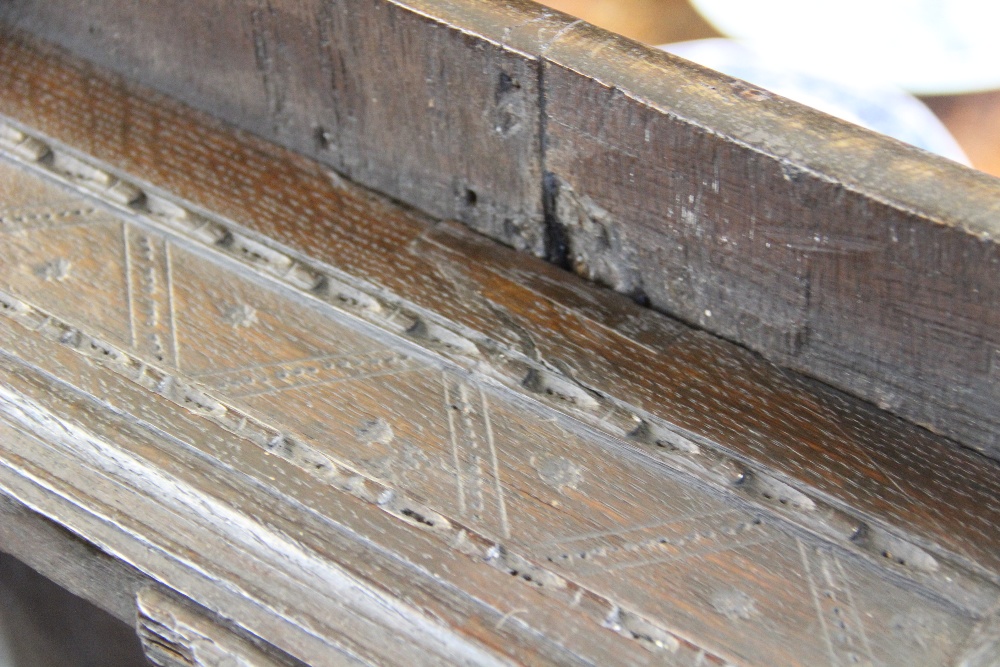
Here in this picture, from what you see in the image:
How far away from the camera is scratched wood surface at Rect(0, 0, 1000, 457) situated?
969 millimetres

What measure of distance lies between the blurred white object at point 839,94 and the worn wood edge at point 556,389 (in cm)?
58

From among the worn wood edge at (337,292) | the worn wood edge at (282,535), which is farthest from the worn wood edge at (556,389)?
the worn wood edge at (282,535)

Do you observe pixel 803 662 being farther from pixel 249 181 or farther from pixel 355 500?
pixel 249 181

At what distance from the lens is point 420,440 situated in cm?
107

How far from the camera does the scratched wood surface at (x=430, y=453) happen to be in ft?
3.13

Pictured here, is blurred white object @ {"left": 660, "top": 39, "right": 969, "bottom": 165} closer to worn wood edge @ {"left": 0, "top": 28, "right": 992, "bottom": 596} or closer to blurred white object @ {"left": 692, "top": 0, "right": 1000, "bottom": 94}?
blurred white object @ {"left": 692, "top": 0, "right": 1000, "bottom": 94}

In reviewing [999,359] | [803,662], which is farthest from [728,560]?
[999,359]

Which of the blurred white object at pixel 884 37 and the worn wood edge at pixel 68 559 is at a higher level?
the blurred white object at pixel 884 37

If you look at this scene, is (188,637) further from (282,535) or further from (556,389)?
(556,389)

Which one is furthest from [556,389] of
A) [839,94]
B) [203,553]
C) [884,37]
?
[884,37]

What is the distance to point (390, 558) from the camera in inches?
38.6

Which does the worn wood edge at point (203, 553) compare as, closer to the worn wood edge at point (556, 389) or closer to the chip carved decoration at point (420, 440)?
the chip carved decoration at point (420, 440)

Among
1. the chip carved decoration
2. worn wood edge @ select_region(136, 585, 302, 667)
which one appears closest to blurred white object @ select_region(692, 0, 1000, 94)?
the chip carved decoration

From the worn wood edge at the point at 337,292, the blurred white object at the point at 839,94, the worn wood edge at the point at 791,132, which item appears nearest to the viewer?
the worn wood edge at the point at 791,132
